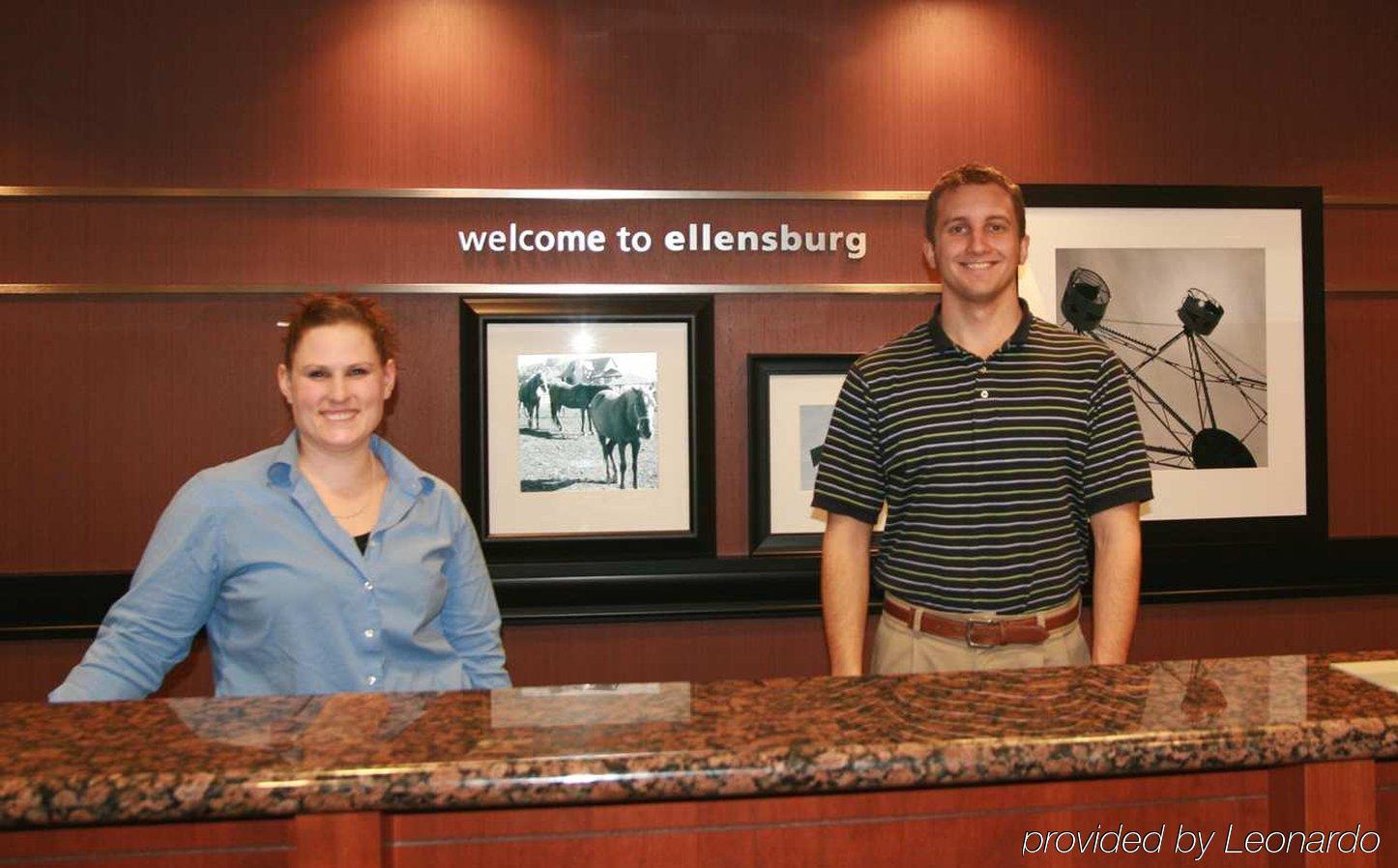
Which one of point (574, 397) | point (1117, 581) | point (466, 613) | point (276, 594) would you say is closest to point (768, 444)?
point (574, 397)

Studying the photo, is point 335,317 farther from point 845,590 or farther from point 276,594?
point 845,590

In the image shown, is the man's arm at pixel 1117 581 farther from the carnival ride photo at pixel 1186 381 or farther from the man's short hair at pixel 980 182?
the carnival ride photo at pixel 1186 381

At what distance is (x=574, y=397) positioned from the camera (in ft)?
10.1

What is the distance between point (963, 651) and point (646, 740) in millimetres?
1221

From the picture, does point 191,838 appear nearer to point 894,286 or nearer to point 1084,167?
point 894,286

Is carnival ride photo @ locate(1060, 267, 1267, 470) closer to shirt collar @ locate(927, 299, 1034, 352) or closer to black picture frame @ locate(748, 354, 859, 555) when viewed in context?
black picture frame @ locate(748, 354, 859, 555)

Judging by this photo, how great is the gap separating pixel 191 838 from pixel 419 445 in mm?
2108

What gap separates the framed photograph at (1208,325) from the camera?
3256 millimetres

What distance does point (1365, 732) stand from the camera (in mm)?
1063

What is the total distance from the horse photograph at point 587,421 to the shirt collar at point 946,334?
41.1 inches

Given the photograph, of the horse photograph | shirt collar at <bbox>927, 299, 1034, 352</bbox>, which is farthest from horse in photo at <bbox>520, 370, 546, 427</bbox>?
shirt collar at <bbox>927, 299, 1034, 352</bbox>

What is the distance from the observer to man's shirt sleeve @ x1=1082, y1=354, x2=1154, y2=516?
2.11 meters

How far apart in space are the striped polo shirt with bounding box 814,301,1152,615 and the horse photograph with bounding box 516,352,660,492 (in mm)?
967

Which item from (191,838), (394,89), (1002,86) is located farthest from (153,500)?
(1002,86)
